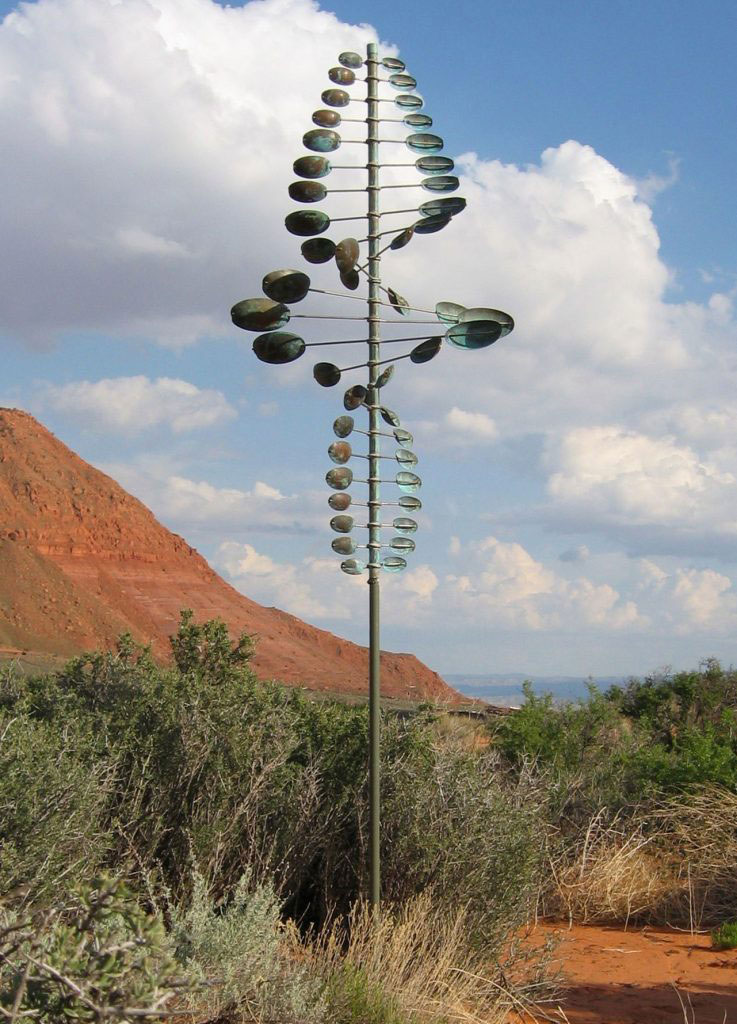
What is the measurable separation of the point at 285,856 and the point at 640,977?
2.95 metres

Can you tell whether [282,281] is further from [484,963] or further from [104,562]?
[104,562]

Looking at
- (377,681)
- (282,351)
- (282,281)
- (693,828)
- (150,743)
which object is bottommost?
(693,828)

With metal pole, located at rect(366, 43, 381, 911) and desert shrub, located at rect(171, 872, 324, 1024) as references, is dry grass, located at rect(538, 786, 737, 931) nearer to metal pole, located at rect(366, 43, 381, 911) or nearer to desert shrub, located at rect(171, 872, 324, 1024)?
metal pole, located at rect(366, 43, 381, 911)

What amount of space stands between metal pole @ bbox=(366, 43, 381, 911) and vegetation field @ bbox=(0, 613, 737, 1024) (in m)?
0.61

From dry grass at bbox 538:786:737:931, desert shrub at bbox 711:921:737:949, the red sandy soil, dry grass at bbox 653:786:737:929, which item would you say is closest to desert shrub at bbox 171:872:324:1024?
the red sandy soil

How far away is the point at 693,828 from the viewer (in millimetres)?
→ 10984

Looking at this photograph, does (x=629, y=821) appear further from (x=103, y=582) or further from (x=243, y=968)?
(x=103, y=582)

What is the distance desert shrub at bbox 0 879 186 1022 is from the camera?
3395 millimetres

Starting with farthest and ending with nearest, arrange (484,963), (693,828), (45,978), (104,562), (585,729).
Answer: (104,562)
(585,729)
(693,828)
(484,963)
(45,978)

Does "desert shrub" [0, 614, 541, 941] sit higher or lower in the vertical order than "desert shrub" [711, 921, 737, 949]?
higher

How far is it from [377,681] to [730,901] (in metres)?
Result: 5.14

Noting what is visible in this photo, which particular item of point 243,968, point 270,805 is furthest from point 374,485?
point 243,968

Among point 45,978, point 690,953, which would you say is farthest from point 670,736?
point 45,978

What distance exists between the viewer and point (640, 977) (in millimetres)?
8148
